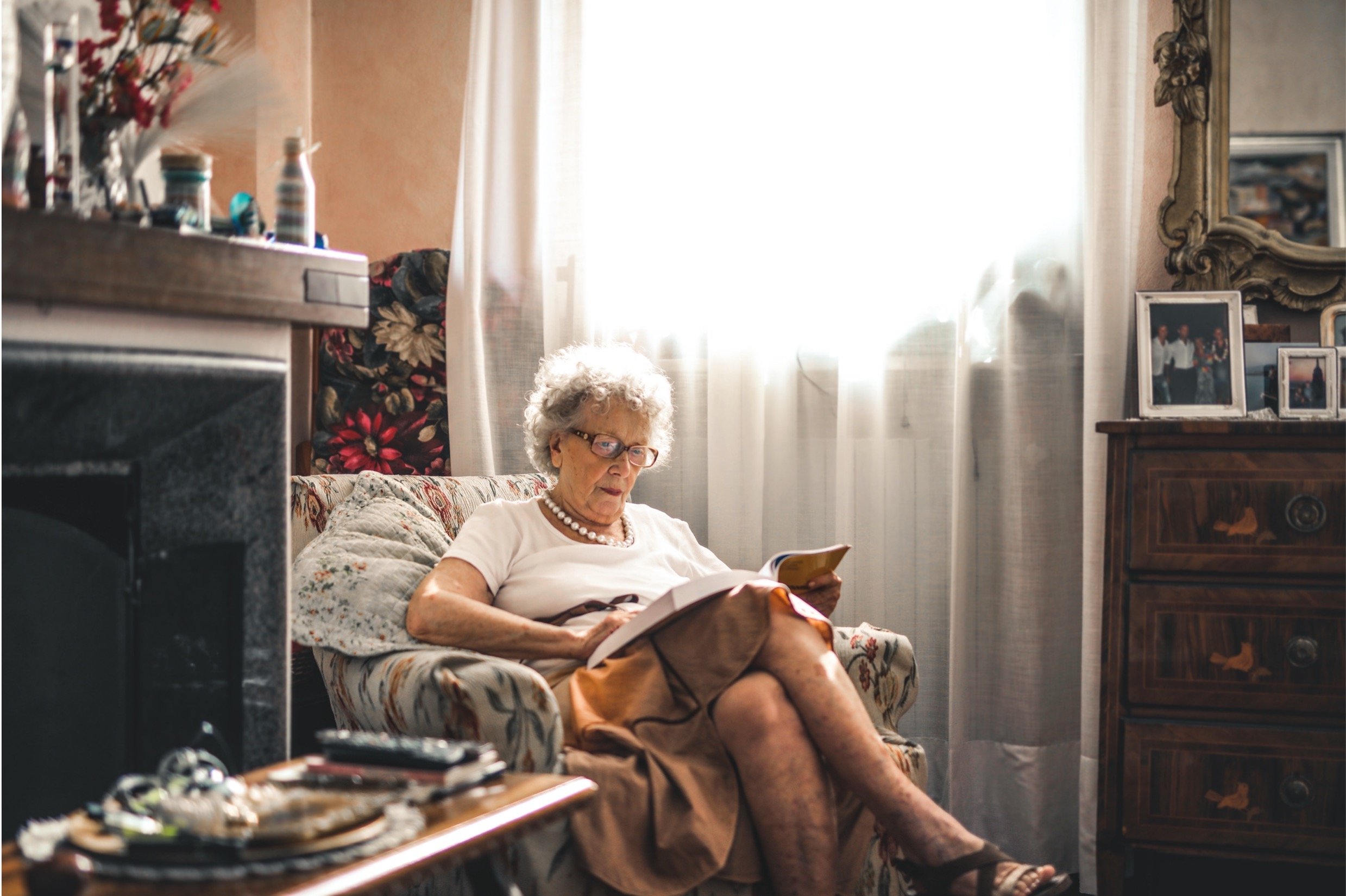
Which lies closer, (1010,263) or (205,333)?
(205,333)

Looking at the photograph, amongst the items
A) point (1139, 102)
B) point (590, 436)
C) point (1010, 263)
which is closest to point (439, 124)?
point (590, 436)

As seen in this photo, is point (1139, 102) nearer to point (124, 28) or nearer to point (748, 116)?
point (748, 116)

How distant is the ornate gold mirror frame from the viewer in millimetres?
2291

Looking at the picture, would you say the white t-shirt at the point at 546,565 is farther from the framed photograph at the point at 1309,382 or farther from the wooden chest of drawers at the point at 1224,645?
the framed photograph at the point at 1309,382

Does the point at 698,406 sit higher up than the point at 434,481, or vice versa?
the point at 698,406

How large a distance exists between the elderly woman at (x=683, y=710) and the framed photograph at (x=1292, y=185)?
1.26m

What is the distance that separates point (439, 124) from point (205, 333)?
175 cm

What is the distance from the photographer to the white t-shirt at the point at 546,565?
6.00 ft

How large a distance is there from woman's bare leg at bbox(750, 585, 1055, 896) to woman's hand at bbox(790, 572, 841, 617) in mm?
237

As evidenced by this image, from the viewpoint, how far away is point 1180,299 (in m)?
2.19

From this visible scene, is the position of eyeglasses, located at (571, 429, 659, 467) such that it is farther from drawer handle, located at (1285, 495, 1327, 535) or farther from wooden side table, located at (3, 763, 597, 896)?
drawer handle, located at (1285, 495, 1327, 535)

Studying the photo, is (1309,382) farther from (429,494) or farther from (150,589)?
(150,589)

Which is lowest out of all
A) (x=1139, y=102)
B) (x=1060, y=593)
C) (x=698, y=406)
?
(x=1060, y=593)

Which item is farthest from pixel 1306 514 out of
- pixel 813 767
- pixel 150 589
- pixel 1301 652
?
pixel 150 589
